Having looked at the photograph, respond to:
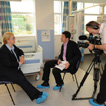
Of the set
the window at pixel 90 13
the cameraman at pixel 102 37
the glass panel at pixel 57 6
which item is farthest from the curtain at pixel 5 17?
the cameraman at pixel 102 37

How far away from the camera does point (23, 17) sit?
16.2ft

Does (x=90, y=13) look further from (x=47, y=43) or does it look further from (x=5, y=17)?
(x=5, y=17)

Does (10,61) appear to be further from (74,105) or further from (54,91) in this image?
(74,105)

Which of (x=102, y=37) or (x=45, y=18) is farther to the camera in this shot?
(x=45, y=18)

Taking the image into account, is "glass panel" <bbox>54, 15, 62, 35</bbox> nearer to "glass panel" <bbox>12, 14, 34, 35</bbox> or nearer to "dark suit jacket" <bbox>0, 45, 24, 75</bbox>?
"glass panel" <bbox>12, 14, 34, 35</bbox>

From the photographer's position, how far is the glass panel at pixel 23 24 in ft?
15.9

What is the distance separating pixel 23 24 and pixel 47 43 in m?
1.35

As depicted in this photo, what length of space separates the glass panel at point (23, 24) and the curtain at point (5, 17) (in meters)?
0.37

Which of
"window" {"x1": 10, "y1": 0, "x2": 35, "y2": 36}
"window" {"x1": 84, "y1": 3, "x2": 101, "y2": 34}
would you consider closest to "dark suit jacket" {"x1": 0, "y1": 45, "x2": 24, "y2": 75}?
"window" {"x1": 10, "y1": 0, "x2": 35, "y2": 36}

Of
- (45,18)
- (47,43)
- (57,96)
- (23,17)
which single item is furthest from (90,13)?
(57,96)

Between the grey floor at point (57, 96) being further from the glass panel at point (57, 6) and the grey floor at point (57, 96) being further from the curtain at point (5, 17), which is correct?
the glass panel at point (57, 6)

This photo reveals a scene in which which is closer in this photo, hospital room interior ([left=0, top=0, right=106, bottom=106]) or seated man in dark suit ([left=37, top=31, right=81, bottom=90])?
hospital room interior ([left=0, top=0, right=106, bottom=106])

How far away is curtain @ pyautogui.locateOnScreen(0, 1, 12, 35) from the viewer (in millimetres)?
4293

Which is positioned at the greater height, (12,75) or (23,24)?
(23,24)
